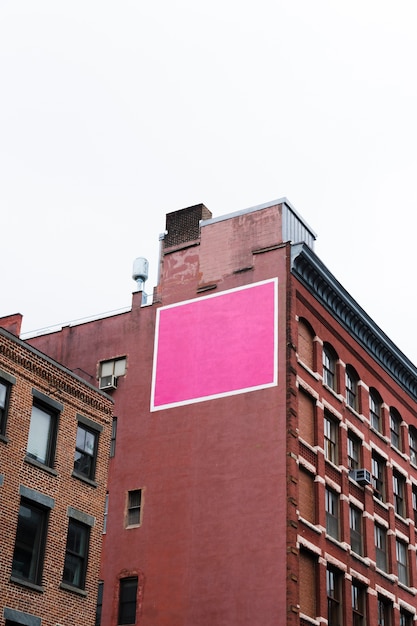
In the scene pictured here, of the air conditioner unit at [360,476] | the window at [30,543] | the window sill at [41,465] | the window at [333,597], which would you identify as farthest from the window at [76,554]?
the air conditioner unit at [360,476]

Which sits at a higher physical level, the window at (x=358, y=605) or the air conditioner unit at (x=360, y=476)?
the air conditioner unit at (x=360, y=476)

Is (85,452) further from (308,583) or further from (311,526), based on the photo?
(308,583)

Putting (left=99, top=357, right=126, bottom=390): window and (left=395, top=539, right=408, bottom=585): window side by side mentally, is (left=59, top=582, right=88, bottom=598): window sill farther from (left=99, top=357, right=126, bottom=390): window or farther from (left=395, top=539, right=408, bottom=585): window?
(left=395, top=539, right=408, bottom=585): window

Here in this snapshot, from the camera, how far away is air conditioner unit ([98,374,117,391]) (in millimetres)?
48775

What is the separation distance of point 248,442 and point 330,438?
17.3 feet

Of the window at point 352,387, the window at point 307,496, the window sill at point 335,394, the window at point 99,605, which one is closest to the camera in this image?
the window at point 307,496

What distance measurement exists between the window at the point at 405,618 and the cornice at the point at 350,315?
11.8m

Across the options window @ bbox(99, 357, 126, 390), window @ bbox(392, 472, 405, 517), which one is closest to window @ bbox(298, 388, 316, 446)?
window @ bbox(99, 357, 126, 390)

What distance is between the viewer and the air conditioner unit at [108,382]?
48775 mm

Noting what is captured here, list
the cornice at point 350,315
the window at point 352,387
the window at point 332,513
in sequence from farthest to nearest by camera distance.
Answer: the window at point 352,387
the cornice at point 350,315
the window at point 332,513

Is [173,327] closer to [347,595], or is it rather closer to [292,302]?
[292,302]

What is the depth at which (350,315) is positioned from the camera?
1998 inches

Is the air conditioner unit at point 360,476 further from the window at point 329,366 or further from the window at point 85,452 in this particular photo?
the window at point 85,452

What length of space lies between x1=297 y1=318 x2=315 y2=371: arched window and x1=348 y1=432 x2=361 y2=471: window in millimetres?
4552
